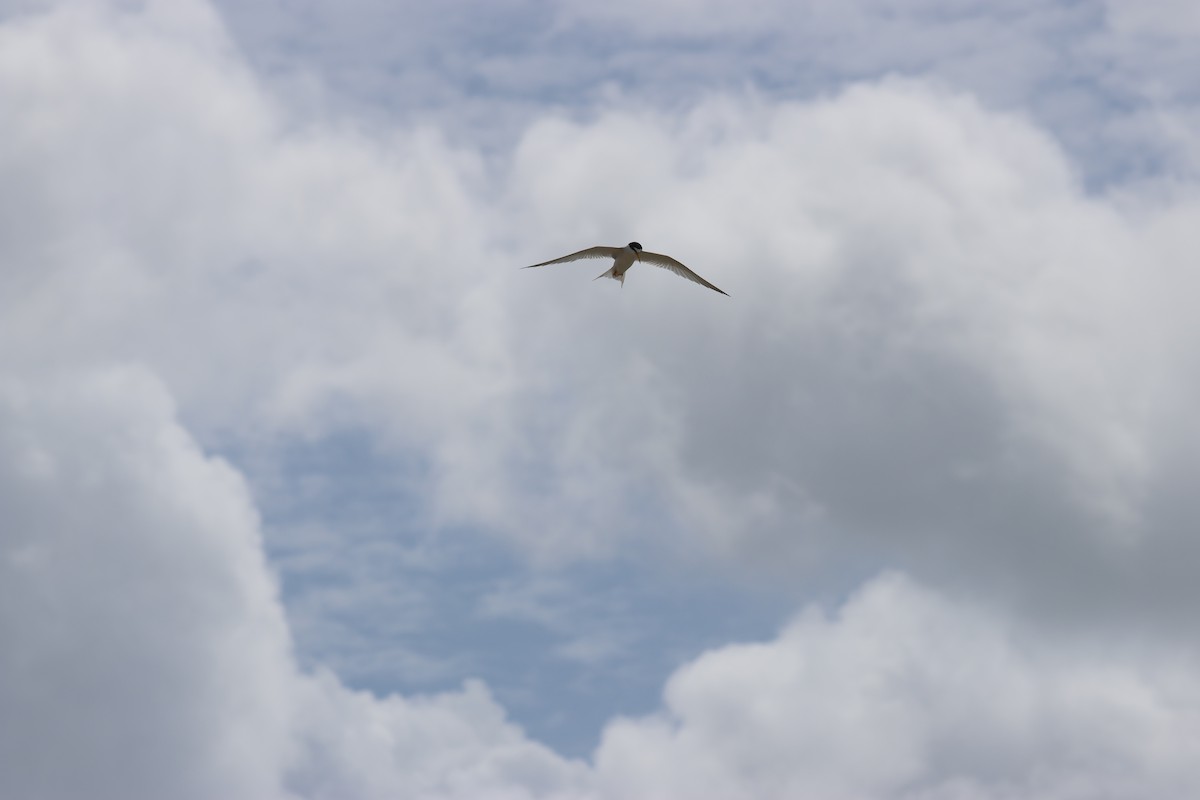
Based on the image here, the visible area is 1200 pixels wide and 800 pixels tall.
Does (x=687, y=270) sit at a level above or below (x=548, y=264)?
above

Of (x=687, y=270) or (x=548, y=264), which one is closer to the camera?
(x=548, y=264)

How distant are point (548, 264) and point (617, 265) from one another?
10.5 m

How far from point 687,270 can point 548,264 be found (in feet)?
49.1

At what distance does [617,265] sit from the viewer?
92.8m

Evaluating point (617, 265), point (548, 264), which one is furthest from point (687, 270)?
point (548, 264)

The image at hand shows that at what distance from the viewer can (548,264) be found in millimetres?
83625

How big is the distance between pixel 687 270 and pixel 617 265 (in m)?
5.73

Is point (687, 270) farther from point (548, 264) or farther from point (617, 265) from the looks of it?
point (548, 264)

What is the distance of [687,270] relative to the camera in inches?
3711

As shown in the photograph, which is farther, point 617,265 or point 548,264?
point 617,265
